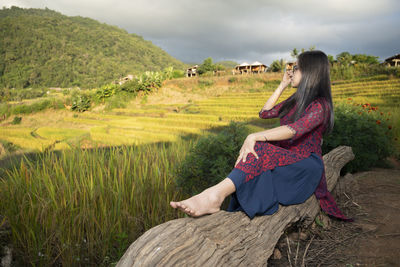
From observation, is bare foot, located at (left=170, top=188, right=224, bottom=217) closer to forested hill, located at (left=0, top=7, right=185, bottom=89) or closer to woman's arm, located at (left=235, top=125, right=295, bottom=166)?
woman's arm, located at (left=235, top=125, right=295, bottom=166)

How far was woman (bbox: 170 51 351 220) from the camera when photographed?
4.12 feet

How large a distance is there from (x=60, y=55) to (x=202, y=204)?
40.6 m

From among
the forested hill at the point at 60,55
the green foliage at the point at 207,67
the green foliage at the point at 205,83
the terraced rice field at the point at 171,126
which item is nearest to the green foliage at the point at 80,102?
the forested hill at the point at 60,55

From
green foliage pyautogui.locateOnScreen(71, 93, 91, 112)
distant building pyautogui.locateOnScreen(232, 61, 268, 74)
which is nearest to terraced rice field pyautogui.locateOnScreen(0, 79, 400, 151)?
green foliage pyautogui.locateOnScreen(71, 93, 91, 112)

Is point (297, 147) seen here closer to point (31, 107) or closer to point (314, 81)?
point (314, 81)

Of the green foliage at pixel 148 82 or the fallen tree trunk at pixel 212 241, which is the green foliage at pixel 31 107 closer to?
the green foliage at pixel 148 82

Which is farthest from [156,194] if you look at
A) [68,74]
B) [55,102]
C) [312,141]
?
[68,74]

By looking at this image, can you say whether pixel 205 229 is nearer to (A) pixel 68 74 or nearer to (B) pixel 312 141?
(B) pixel 312 141

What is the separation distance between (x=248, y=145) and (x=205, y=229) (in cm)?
52

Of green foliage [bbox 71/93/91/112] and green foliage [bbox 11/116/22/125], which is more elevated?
green foliage [bbox 71/93/91/112]

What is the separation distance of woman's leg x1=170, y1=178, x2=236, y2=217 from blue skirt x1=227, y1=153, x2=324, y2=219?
6 cm

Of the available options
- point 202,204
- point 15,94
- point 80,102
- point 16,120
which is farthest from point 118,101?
point 202,204

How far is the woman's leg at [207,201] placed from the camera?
1131 mm

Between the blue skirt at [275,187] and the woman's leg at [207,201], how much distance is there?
6 cm
